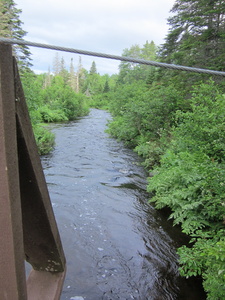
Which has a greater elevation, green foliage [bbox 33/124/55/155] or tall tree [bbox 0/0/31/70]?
tall tree [bbox 0/0/31/70]

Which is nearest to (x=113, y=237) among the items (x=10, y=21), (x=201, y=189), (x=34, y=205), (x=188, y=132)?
(x=201, y=189)

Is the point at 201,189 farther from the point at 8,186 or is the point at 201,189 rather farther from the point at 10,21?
the point at 10,21

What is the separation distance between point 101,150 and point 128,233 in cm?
676

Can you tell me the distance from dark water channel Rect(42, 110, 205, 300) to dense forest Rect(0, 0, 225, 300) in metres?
0.34

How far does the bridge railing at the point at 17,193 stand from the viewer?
34.7 inches

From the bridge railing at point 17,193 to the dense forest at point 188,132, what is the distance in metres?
1.77

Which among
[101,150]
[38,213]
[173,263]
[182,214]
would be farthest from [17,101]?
[101,150]

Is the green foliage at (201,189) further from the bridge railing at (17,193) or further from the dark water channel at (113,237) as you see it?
the bridge railing at (17,193)

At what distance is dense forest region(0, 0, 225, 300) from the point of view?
3.50 metres

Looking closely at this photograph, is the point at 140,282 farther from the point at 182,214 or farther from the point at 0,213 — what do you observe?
the point at 0,213

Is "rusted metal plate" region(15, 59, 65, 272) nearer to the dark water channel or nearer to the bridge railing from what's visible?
the bridge railing

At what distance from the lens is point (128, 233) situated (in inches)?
185

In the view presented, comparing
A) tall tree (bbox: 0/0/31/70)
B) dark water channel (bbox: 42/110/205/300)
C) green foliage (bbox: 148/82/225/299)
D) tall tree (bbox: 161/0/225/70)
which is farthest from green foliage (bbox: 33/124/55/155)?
tall tree (bbox: 0/0/31/70)

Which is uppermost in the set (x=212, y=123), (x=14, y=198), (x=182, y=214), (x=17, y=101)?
(x=17, y=101)
